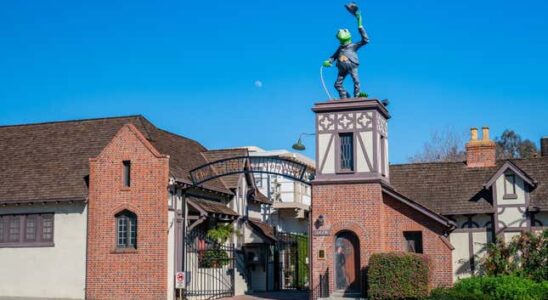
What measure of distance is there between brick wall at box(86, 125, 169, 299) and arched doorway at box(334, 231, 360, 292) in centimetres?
635

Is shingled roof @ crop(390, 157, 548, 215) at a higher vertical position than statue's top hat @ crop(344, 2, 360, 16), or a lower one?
lower

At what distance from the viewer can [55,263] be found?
2831 centimetres

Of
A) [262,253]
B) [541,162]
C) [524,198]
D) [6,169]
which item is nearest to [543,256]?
[524,198]

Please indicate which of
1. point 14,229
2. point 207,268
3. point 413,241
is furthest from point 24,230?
Result: point 413,241

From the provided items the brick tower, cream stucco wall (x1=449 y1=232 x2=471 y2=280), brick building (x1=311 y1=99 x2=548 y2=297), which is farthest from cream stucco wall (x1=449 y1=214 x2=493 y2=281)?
the brick tower

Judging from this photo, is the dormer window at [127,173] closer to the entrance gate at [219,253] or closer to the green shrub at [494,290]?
the entrance gate at [219,253]

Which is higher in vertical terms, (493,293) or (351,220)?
(351,220)

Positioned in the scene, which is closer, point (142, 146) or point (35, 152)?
point (142, 146)

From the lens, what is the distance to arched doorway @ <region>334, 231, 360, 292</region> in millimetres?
26125

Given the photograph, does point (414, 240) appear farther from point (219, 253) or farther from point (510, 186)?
point (219, 253)

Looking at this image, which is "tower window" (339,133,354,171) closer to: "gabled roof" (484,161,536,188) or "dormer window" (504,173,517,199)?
"gabled roof" (484,161,536,188)

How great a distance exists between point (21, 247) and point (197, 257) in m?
6.91

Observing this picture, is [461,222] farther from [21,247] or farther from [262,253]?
[21,247]

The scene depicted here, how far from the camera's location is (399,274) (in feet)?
78.9
